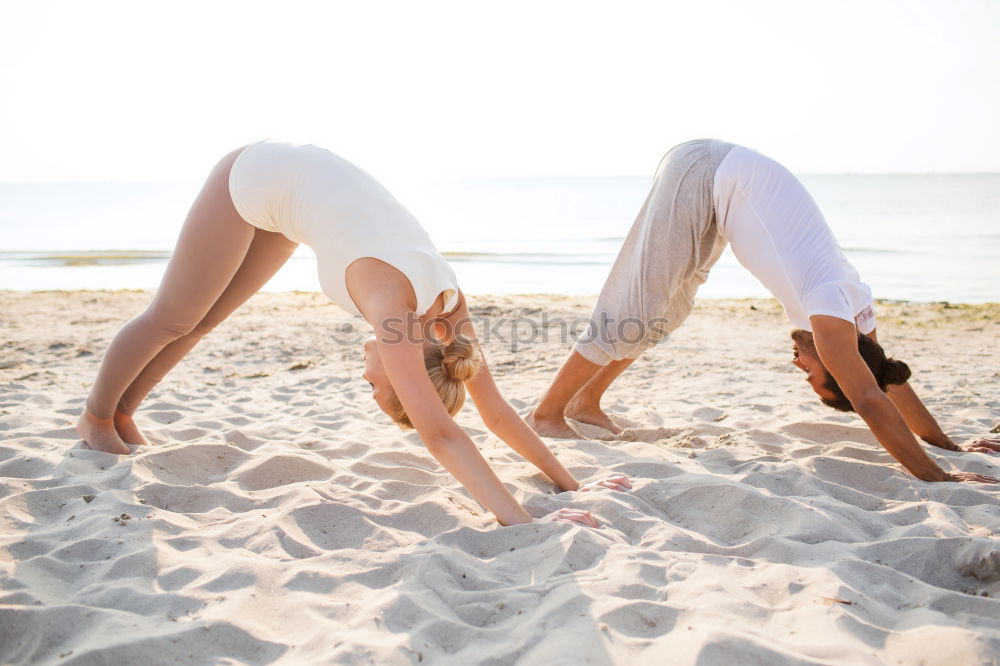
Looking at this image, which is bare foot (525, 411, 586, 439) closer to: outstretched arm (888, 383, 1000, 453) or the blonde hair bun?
the blonde hair bun

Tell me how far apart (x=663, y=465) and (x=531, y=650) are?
1554 mm

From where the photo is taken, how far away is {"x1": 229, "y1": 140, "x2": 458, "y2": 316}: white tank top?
8.11 ft

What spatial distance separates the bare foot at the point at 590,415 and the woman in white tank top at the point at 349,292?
100 cm

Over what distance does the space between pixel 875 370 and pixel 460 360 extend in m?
1.80

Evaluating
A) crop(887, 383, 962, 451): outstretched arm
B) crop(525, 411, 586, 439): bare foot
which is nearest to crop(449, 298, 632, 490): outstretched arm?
crop(525, 411, 586, 439): bare foot

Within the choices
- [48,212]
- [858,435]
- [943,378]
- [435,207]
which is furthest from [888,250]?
[48,212]

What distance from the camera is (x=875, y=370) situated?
10.4ft

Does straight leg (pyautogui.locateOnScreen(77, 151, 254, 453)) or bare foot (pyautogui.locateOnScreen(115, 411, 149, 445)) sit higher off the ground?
straight leg (pyautogui.locateOnScreen(77, 151, 254, 453))

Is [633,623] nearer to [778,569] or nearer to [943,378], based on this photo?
[778,569]

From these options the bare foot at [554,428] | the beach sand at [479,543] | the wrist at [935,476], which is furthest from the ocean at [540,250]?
the wrist at [935,476]

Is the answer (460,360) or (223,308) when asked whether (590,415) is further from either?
(223,308)

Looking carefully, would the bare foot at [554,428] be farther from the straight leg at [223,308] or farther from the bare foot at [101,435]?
the bare foot at [101,435]

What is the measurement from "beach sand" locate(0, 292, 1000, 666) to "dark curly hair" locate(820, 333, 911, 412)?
272 millimetres

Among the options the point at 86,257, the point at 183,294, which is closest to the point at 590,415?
the point at 183,294
